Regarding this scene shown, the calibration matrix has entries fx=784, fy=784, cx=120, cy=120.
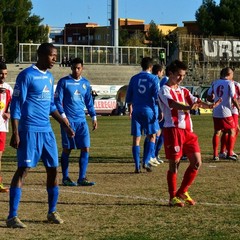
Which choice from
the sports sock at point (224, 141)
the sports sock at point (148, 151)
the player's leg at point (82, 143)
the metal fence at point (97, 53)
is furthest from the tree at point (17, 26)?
the player's leg at point (82, 143)

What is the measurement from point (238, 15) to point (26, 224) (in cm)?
8783

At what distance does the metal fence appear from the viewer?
63.8 metres

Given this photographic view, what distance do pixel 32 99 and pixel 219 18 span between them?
88.6 meters

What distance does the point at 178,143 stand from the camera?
35.1ft

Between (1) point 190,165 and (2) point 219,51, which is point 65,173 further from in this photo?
(2) point 219,51

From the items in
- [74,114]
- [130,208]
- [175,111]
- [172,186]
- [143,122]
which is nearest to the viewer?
[130,208]

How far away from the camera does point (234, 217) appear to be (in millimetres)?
9633

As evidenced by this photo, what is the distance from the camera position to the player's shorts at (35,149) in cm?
918

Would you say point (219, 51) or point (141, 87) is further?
point (219, 51)

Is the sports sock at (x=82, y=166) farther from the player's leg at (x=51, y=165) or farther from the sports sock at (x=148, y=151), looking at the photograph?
the player's leg at (x=51, y=165)

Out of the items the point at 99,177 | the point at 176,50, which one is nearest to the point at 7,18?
the point at 176,50

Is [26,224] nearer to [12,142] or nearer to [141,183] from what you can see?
[12,142]

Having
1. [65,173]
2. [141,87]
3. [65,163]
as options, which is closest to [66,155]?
[65,163]

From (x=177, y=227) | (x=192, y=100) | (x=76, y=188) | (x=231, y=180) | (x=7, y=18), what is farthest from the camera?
(x=7, y=18)
